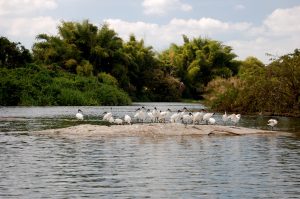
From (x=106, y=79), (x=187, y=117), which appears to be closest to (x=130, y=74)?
(x=106, y=79)

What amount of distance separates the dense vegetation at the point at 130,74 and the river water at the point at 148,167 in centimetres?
1933

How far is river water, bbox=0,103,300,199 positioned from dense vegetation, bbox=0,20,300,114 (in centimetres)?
1933

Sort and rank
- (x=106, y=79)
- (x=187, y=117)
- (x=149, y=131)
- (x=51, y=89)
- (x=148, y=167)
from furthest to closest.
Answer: (x=106, y=79)
(x=51, y=89)
(x=187, y=117)
(x=149, y=131)
(x=148, y=167)

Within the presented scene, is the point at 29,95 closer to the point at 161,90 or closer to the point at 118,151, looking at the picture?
the point at 161,90

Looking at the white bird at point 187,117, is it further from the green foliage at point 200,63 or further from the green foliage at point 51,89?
the green foliage at point 200,63

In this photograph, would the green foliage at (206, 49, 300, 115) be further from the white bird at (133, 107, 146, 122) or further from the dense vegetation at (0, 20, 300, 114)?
the white bird at (133, 107, 146, 122)

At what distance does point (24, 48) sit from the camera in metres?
65.2

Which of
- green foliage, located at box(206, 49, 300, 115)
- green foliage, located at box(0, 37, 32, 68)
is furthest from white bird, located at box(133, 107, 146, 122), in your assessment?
green foliage, located at box(0, 37, 32, 68)

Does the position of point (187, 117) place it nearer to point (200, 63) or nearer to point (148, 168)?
point (148, 168)

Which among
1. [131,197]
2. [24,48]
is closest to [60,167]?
[131,197]

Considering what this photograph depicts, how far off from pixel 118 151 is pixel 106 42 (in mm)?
56014

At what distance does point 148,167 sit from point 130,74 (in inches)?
2554

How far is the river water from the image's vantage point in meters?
12.2

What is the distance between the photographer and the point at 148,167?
15.5 m
